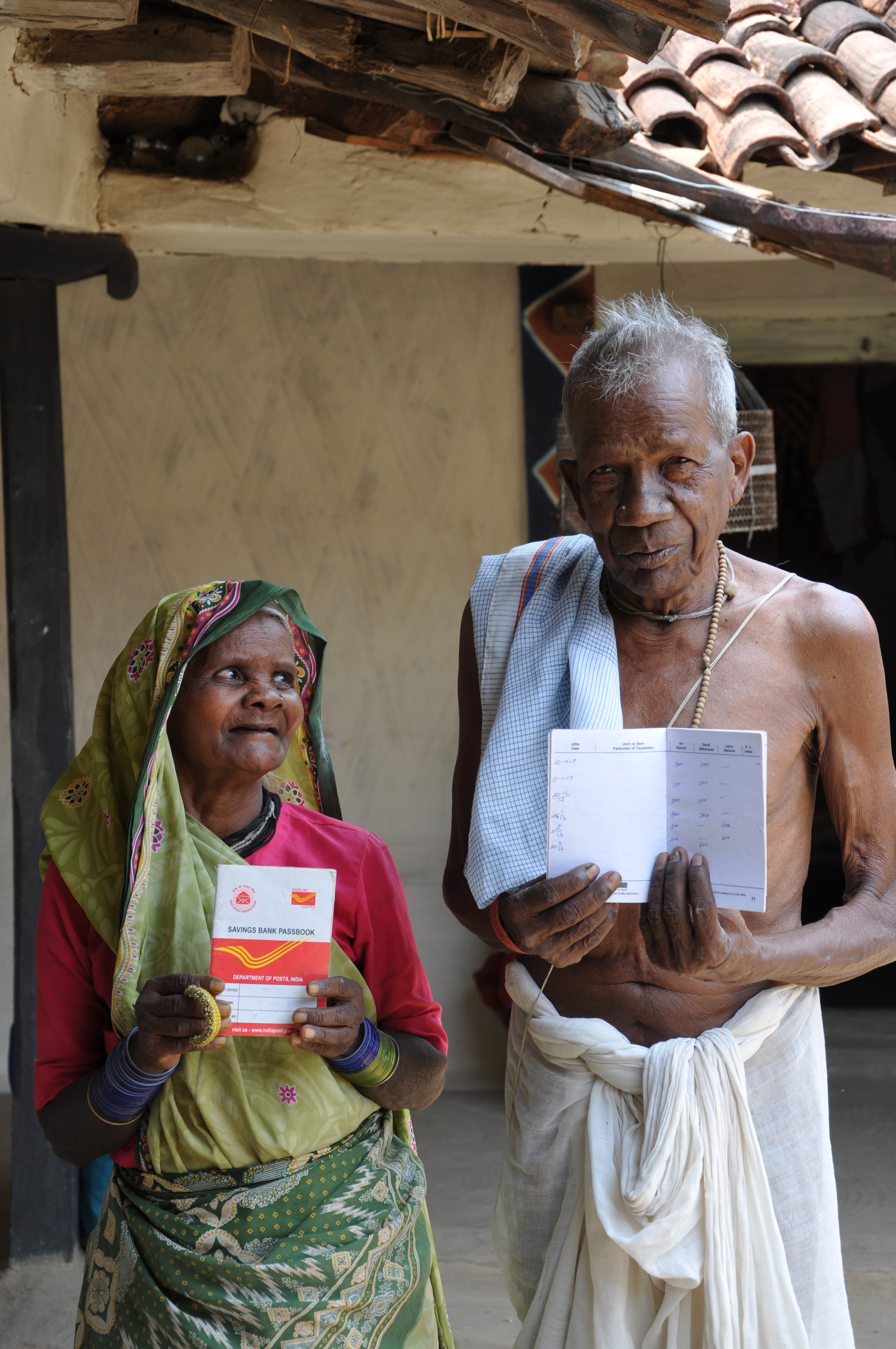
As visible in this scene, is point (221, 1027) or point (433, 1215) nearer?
point (221, 1027)

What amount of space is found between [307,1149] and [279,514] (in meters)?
3.29

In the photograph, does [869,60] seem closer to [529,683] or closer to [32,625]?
[529,683]

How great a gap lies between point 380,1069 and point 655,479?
1.04 meters

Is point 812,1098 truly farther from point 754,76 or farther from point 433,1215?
point 754,76

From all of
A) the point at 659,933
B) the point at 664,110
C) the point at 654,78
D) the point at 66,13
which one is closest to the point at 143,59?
the point at 66,13

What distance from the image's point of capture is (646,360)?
6.40 ft

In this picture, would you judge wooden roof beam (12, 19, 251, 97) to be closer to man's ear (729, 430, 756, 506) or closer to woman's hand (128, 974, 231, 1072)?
man's ear (729, 430, 756, 506)

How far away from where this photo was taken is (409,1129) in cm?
225

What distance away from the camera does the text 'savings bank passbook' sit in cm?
179

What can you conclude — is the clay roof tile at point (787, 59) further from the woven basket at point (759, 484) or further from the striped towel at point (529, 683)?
the striped towel at point (529, 683)

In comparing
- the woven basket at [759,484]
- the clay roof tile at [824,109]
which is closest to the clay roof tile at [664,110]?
the clay roof tile at [824,109]

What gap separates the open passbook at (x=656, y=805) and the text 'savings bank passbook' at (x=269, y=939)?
0.35 m

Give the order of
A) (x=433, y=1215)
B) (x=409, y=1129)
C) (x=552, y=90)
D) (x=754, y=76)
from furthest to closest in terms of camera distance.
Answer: (x=433, y=1215) → (x=754, y=76) → (x=552, y=90) → (x=409, y=1129)

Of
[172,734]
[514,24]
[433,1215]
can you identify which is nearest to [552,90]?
[514,24]
